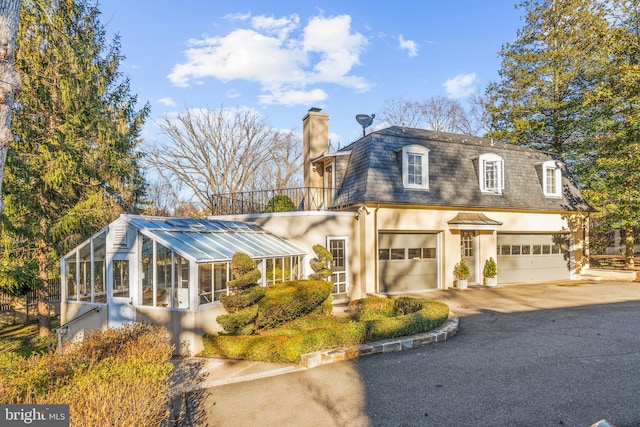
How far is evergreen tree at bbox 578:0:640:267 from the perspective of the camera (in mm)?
15953

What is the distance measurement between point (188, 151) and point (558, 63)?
2429cm

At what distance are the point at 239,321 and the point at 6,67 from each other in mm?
5653

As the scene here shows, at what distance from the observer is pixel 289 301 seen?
29.3 ft

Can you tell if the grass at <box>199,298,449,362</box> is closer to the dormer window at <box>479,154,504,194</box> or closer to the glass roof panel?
the glass roof panel

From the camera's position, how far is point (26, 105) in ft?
39.8

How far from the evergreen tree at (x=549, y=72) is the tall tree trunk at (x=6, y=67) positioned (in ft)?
78.2

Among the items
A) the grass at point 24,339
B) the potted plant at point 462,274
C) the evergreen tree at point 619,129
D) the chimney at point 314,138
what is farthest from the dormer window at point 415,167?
the grass at point 24,339

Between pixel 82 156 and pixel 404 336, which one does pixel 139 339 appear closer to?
pixel 404 336

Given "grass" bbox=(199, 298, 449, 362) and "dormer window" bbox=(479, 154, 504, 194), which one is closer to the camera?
"grass" bbox=(199, 298, 449, 362)

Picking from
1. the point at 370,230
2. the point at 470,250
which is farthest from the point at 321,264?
the point at 470,250

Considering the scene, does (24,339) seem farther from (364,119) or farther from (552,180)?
(552,180)

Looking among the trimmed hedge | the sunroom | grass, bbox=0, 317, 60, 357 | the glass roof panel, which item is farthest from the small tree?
grass, bbox=0, 317, 60, 357

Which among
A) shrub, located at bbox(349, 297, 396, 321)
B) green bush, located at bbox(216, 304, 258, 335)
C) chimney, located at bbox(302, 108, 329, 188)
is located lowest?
shrub, located at bbox(349, 297, 396, 321)

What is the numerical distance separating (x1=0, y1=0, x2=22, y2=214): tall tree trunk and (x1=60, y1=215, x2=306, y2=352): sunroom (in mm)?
4316
